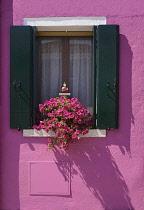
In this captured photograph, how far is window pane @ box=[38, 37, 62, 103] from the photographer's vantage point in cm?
460

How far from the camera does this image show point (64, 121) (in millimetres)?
4004

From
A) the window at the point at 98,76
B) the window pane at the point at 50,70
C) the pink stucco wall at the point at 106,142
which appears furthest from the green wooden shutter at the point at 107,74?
the window pane at the point at 50,70

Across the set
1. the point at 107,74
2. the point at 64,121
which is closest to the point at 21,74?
the point at 64,121

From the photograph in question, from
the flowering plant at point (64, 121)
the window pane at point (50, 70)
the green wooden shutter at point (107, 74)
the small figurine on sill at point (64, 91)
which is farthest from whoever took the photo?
the window pane at point (50, 70)

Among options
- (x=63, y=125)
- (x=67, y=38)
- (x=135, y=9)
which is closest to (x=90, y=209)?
(x=63, y=125)

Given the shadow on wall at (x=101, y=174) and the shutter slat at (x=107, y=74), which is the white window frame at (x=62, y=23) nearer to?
the shutter slat at (x=107, y=74)

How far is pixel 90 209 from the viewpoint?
426cm

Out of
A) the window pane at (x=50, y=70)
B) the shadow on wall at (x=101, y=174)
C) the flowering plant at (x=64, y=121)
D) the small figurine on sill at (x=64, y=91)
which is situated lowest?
the shadow on wall at (x=101, y=174)

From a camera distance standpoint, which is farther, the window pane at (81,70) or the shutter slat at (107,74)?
the window pane at (81,70)

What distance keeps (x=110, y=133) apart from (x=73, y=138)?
0.65m

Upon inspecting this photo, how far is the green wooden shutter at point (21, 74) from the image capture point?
4188 mm

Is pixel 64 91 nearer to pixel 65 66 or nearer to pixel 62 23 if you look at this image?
pixel 65 66

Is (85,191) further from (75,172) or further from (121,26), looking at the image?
(121,26)

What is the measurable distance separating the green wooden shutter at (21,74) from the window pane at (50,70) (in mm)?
423
